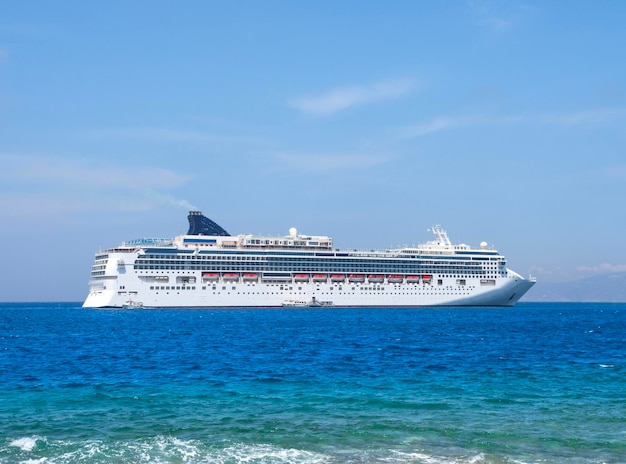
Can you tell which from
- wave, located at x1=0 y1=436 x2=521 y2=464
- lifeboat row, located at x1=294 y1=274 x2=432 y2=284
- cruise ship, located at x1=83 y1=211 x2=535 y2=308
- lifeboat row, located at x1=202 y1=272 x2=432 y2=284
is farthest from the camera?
lifeboat row, located at x1=294 y1=274 x2=432 y2=284

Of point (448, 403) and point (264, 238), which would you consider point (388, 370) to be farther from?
point (264, 238)

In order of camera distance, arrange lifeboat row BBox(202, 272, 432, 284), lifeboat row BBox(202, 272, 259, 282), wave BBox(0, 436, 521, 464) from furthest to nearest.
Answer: lifeboat row BBox(202, 272, 432, 284)
lifeboat row BBox(202, 272, 259, 282)
wave BBox(0, 436, 521, 464)

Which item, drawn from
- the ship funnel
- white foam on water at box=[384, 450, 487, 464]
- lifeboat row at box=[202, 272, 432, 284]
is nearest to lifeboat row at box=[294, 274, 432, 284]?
lifeboat row at box=[202, 272, 432, 284]

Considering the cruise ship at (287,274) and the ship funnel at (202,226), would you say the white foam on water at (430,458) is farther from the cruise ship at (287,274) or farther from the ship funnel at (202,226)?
the ship funnel at (202,226)

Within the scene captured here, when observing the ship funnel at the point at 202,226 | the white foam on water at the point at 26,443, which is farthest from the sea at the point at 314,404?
the ship funnel at the point at 202,226

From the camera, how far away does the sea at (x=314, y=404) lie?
63.3ft

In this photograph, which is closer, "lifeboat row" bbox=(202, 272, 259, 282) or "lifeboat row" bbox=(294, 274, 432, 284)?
"lifeboat row" bbox=(202, 272, 259, 282)

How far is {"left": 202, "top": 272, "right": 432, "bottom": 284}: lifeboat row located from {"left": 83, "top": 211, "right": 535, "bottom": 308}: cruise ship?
16cm

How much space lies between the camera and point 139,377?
107 ft

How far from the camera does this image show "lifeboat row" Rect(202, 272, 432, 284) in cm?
11788

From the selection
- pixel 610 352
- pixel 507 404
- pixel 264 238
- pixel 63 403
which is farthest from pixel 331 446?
pixel 264 238

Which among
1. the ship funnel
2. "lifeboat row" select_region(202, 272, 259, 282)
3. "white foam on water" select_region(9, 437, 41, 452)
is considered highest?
the ship funnel

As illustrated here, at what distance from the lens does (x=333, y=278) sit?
12425 cm

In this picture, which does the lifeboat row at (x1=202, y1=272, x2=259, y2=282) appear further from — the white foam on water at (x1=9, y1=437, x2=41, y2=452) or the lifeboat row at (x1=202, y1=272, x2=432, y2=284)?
the white foam on water at (x1=9, y1=437, x2=41, y2=452)
